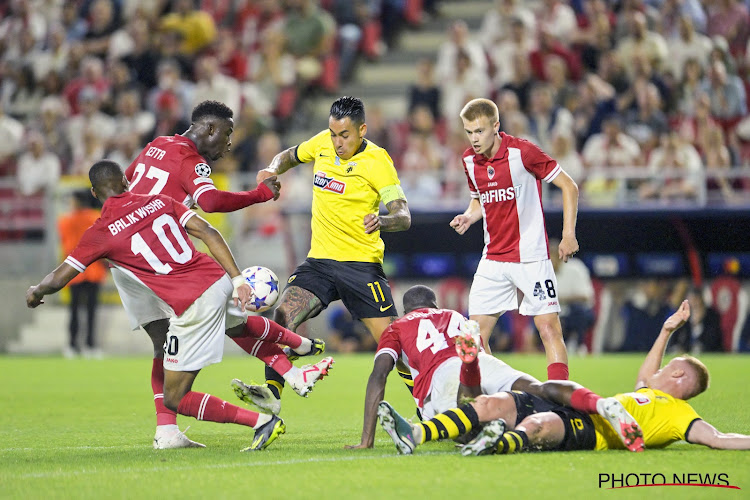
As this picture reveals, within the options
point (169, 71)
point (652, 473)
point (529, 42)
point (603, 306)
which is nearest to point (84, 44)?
point (169, 71)

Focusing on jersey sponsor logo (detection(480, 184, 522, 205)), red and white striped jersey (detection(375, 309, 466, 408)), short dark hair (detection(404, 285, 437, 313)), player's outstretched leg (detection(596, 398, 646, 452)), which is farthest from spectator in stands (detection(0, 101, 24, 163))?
player's outstretched leg (detection(596, 398, 646, 452))

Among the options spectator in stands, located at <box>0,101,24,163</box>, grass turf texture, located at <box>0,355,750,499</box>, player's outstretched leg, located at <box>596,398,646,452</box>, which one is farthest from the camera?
spectator in stands, located at <box>0,101,24,163</box>

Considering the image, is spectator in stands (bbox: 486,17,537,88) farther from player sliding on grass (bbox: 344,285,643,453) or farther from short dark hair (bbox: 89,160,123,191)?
short dark hair (bbox: 89,160,123,191)

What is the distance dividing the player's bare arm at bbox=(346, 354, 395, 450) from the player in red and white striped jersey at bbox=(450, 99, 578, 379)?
1.76m

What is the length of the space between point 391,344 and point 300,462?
1.07m

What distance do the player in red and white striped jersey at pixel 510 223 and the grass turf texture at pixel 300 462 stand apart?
4.52ft

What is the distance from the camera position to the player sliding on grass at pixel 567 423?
6.28 metres

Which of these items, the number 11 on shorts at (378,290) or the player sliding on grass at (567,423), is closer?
the player sliding on grass at (567,423)

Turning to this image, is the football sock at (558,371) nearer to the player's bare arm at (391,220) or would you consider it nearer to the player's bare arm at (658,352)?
the player's bare arm at (658,352)

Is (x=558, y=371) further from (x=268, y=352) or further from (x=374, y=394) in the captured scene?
(x=268, y=352)

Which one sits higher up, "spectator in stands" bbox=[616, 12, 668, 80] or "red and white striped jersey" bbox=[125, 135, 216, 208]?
"spectator in stands" bbox=[616, 12, 668, 80]

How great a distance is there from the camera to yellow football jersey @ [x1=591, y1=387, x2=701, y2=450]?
6500mm

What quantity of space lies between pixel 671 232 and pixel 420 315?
9.77 m

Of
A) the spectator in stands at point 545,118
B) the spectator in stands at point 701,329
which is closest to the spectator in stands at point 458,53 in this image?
the spectator in stands at point 545,118
